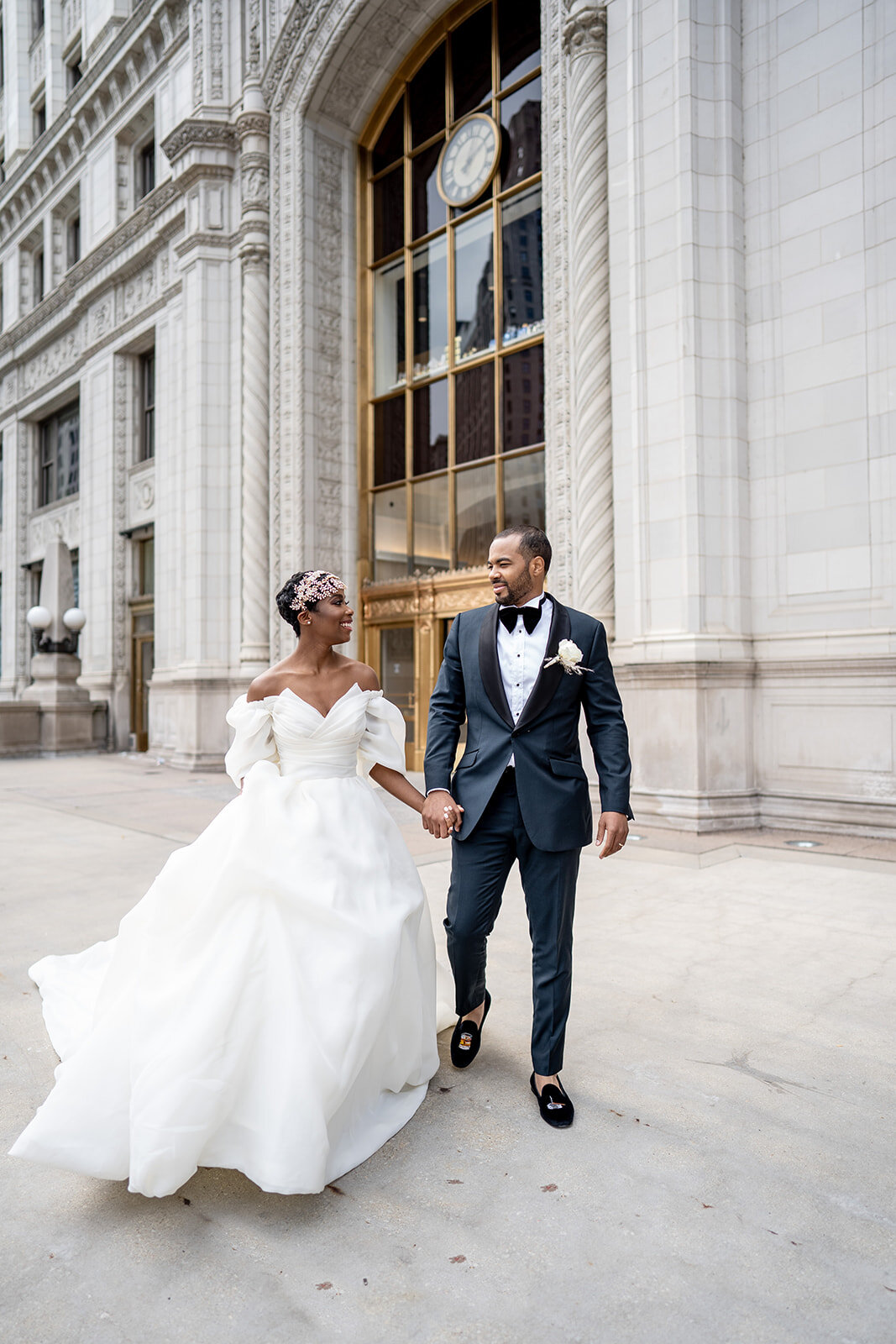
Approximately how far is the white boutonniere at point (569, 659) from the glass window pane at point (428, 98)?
14.0 meters

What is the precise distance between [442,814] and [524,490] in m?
9.92

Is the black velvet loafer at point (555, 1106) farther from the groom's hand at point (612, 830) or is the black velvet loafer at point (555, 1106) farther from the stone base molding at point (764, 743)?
the stone base molding at point (764, 743)

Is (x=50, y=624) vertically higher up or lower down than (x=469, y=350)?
lower down

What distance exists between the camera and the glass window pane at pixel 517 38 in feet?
40.3

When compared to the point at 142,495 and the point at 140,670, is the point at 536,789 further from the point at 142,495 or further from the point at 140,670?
the point at 142,495

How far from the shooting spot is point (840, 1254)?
2164 mm

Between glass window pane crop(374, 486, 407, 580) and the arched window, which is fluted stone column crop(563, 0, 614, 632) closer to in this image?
the arched window

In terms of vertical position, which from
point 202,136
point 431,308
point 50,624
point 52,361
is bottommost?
point 50,624

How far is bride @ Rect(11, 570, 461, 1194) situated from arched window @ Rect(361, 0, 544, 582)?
9.60 metres

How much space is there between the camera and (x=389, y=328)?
49.9ft

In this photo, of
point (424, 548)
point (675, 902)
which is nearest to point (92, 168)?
point (424, 548)

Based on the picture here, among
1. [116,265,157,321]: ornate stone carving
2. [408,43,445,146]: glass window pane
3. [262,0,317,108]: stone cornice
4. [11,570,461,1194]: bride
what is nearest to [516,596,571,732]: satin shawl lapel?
[11,570,461,1194]: bride

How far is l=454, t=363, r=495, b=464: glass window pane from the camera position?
1289 centimetres

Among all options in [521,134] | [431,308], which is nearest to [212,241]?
[431,308]
